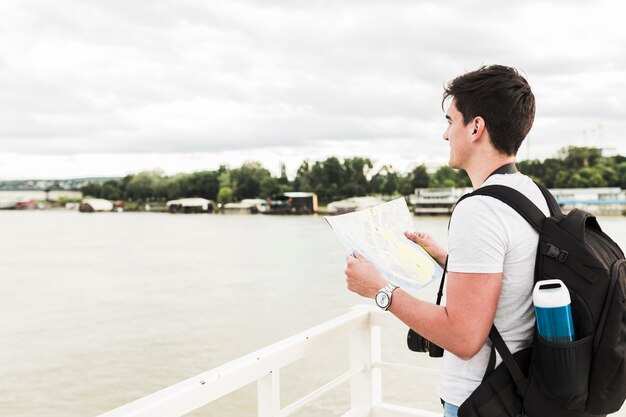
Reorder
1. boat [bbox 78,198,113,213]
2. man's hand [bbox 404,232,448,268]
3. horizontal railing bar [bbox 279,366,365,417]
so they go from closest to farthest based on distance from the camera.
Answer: man's hand [bbox 404,232,448,268], horizontal railing bar [bbox 279,366,365,417], boat [bbox 78,198,113,213]

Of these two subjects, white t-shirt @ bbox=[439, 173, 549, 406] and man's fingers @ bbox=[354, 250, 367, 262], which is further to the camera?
man's fingers @ bbox=[354, 250, 367, 262]

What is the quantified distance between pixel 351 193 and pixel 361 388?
5655cm

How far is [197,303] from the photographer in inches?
1166

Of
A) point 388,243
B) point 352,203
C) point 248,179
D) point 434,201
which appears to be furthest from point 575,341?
point 248,179

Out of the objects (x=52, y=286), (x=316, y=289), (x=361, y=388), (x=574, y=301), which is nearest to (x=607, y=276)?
(x=574, y=301)

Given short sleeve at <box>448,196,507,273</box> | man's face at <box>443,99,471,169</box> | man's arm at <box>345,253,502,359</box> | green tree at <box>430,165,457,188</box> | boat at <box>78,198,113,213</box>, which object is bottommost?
boat at <box>78,198,113,213</box>

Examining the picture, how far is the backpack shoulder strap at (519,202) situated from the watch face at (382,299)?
26cm

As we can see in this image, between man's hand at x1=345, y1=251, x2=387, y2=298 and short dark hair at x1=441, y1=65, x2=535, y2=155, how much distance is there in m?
0.34

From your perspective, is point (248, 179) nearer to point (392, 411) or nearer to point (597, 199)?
point (597, 199)

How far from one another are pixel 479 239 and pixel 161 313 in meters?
29.4

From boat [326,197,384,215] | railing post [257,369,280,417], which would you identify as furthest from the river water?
boat [326,197,384,215]

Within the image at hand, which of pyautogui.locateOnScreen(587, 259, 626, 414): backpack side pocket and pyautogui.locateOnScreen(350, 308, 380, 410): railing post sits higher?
pyautogui.locateOnScreen(587, 259, 626, 414): backpack side pocket

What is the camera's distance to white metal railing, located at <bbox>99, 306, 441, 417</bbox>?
1180 millimetres

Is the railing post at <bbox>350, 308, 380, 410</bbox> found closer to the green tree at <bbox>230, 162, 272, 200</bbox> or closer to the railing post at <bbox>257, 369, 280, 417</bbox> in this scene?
the railing post at <bbox>257, 369, 280, 417</bbox>
